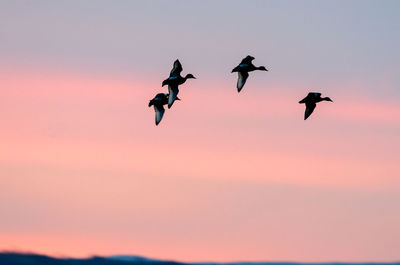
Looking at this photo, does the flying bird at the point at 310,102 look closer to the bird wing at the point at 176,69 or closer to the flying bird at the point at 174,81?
the flying bird at the point at 174,81

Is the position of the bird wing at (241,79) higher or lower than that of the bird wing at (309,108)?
higher

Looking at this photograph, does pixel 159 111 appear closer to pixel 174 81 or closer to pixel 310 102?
pixel 174 81

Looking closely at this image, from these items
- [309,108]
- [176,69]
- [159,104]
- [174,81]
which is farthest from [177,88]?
[309,108]

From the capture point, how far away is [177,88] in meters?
151

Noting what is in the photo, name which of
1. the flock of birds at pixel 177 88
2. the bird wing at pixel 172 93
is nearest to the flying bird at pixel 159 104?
the flock of birds at pixel 177 88

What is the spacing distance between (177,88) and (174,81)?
0.88 m

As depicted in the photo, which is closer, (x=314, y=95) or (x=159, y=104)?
(x=314, y=95)

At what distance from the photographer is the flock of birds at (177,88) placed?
491 ft

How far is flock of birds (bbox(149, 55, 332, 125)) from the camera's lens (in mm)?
149750

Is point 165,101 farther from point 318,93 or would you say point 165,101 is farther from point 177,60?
point 318,93

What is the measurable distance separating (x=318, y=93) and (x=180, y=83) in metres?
14.3

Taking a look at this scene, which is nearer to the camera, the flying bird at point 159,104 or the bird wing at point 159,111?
the flying bird at point 159,104

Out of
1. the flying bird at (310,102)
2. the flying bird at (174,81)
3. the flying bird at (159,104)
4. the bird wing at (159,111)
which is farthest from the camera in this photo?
the bird wing at (159,111)

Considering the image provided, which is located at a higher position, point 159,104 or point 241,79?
point 241,79
